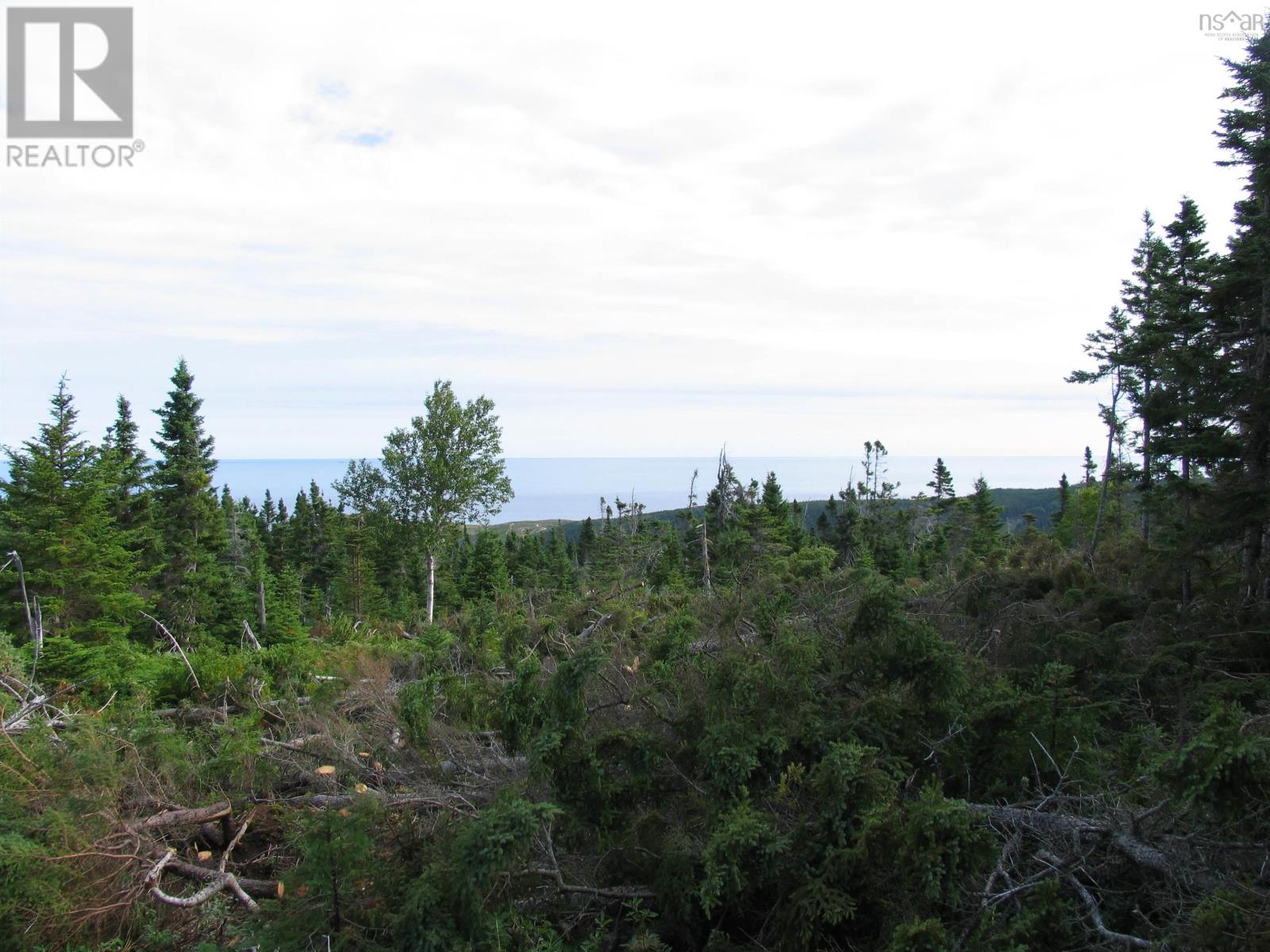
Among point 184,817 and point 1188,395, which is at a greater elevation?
point 1188,395

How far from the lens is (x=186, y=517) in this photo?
2309 cm

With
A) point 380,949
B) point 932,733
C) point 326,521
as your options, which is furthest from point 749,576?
point 326,521

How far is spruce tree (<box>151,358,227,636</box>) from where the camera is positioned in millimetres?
22391

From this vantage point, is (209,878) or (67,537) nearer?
(209,878)

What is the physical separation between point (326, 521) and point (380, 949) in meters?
44.5

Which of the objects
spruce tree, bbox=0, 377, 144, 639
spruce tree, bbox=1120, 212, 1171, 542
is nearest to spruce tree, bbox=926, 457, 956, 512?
spruce tree, bbox=1120, 212, 1171, 542

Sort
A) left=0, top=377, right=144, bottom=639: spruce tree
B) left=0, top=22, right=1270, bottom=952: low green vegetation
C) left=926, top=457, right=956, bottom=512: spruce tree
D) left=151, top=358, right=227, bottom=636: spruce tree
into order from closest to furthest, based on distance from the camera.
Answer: left=0, top=22, right=1270, bottom=952: low green vegetation < left=0, top=377, right=144, bottom=639: spruce tree < left=151, top=358, right=227, bottom=636: spruce tree < left=926, top=457, right=956, bottom=512: spruce tree

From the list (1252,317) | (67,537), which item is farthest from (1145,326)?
(67,537)

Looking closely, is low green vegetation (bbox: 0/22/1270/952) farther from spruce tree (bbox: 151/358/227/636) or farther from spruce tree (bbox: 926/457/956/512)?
spruce tree (bbox: 926/457/956/512)

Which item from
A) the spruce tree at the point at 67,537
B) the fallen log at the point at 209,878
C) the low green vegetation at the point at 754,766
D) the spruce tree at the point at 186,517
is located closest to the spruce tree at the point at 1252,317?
the low green vegetation at the point at 754,766

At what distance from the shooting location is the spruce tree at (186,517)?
22.4 meters

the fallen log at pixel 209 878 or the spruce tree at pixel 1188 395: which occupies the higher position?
the spruce tree at pixel 1188 395

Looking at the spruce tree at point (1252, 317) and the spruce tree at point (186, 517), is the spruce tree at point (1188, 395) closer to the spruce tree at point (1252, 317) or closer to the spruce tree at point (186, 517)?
the spruce tree at point (1252, 317)

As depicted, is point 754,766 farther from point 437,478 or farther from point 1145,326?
point 437,478
